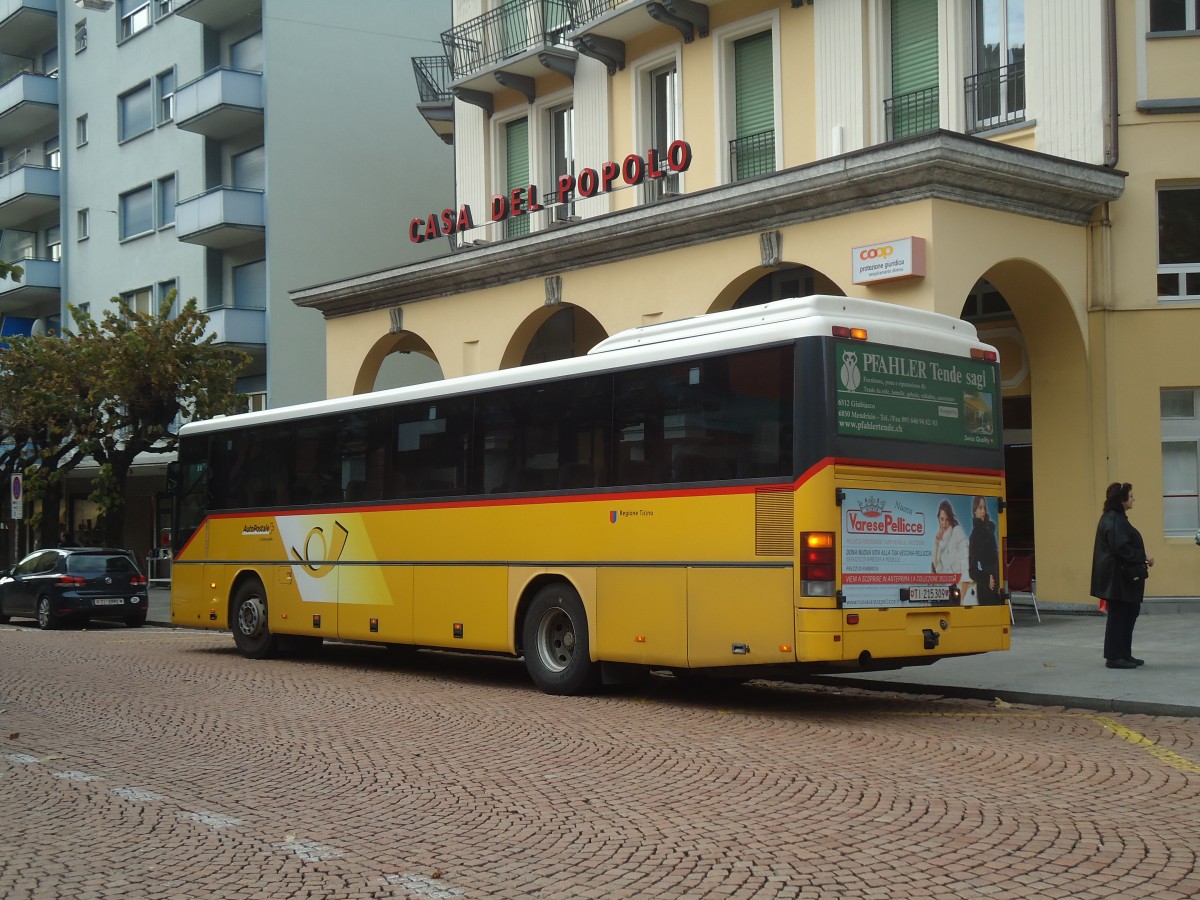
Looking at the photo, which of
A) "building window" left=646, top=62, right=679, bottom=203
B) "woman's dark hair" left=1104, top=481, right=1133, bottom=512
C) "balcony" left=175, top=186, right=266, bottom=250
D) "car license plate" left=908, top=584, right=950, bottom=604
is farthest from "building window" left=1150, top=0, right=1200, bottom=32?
"balcony" left=175, top=186, right=266, bottom=250

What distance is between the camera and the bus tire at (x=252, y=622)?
60.0 ft

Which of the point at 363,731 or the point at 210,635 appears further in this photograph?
the point at 210,635

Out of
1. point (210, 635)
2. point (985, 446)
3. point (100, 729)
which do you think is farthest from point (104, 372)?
point (985, 446)

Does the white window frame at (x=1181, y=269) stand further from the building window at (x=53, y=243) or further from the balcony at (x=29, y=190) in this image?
the building window at (x=53, y=243)

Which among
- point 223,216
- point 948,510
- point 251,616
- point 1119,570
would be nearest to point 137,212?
point 223,216

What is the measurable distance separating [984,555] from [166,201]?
34.4 meters

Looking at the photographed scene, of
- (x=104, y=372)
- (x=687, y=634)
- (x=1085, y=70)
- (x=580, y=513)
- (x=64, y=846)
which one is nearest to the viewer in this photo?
(x=64, y=846)

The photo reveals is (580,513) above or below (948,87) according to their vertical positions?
below

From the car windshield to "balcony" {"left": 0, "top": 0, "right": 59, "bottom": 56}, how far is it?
2793cm

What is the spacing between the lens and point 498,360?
83.6 feet

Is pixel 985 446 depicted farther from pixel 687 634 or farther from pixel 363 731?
pixel 363 731

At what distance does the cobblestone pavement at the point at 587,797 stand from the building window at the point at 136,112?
32472 mm

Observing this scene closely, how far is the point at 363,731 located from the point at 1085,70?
1429cm

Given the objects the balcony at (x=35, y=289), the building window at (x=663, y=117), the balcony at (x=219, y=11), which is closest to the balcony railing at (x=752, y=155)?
the building window at (x=663, y=117)
